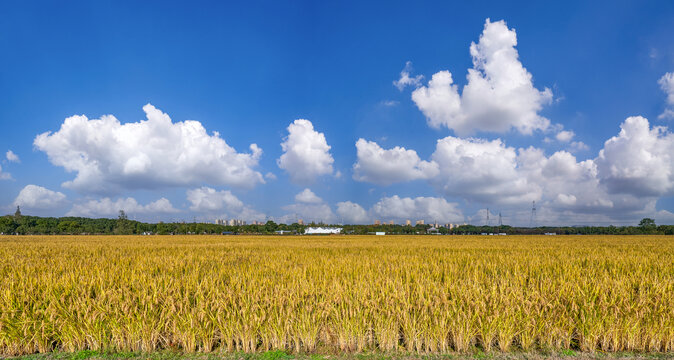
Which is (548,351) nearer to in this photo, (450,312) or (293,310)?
(450,312)

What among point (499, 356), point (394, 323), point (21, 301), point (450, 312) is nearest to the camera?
point (499, 356)

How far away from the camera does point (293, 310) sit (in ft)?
20.3

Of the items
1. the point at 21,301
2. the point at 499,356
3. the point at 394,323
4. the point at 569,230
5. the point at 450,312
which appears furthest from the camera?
the point at 569,230

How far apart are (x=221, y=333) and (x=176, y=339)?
2.80 feet

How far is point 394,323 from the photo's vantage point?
5777mm

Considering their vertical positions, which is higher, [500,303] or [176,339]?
[500,303]

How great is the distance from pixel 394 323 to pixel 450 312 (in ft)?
3.96

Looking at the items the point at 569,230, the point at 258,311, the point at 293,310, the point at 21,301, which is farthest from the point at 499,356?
the point at 569,230

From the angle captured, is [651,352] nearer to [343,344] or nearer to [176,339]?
[343,344]

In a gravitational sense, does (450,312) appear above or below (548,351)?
above

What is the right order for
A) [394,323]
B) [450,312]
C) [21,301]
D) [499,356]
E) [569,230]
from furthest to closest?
[569,230]
[21,301]
[450,312]
[394,323]
[499,356]

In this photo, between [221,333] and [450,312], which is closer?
[221,333]

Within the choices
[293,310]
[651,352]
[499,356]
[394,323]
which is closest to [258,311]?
[293,310]

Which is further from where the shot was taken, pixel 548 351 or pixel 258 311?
pixel 258 311
